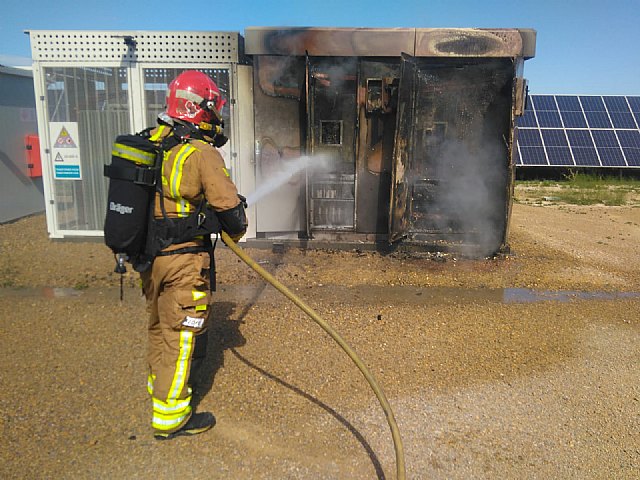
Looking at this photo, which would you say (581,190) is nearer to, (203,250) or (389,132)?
(389,132)

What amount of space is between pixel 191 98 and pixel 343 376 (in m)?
2.17

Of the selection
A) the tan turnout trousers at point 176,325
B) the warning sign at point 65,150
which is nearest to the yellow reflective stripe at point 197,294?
the tan turnout trousers at point 176,325

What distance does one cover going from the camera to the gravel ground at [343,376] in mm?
2867

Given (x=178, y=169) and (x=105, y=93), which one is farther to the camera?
(x=105, y=93)

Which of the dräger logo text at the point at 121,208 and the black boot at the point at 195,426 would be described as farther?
the black boot at the point at 195,426

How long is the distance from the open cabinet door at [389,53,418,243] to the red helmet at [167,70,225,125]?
12.9 ft

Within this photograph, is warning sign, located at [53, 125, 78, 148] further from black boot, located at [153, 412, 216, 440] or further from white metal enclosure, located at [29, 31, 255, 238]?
black boot, located at [153, 412, 216, 440]

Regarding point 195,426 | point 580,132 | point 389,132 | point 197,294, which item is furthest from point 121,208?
point 580,132

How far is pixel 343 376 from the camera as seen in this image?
3781mm

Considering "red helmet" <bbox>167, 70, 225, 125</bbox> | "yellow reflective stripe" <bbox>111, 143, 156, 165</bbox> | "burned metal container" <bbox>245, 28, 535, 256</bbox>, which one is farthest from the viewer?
"burned metal container" <bbox>245, 28, 535, 256</bbox>

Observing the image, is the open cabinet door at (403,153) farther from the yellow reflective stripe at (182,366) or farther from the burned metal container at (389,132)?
the yellow reflective stripe at (182,366)

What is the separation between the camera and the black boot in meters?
3.00

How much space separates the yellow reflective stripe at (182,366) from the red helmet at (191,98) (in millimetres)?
1269

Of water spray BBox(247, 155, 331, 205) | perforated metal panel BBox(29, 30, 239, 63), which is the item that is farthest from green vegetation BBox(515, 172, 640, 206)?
perforated metal panel BBox(29, 30, 239, 63)
